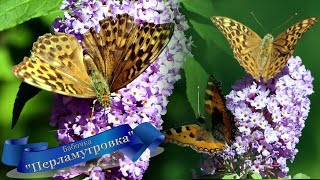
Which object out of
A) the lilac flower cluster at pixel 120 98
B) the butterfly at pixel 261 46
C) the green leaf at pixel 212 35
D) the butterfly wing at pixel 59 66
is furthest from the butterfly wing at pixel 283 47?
the butterfly wing at pixel 59 66

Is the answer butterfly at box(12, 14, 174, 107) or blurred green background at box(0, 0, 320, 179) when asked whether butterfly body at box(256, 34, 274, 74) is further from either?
butterfly at box(12, 14, 174, 107)

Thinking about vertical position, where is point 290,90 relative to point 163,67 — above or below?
below

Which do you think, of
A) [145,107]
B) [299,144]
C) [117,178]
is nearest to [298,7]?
[299,144]

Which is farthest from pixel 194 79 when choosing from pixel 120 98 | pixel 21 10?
pixel 21 10

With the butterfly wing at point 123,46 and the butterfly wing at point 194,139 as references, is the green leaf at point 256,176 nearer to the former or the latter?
the butterfly wing at point 194,139

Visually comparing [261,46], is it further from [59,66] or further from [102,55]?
[59,66]

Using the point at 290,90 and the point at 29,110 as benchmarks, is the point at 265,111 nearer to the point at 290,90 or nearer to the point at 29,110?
the point at 290,90
